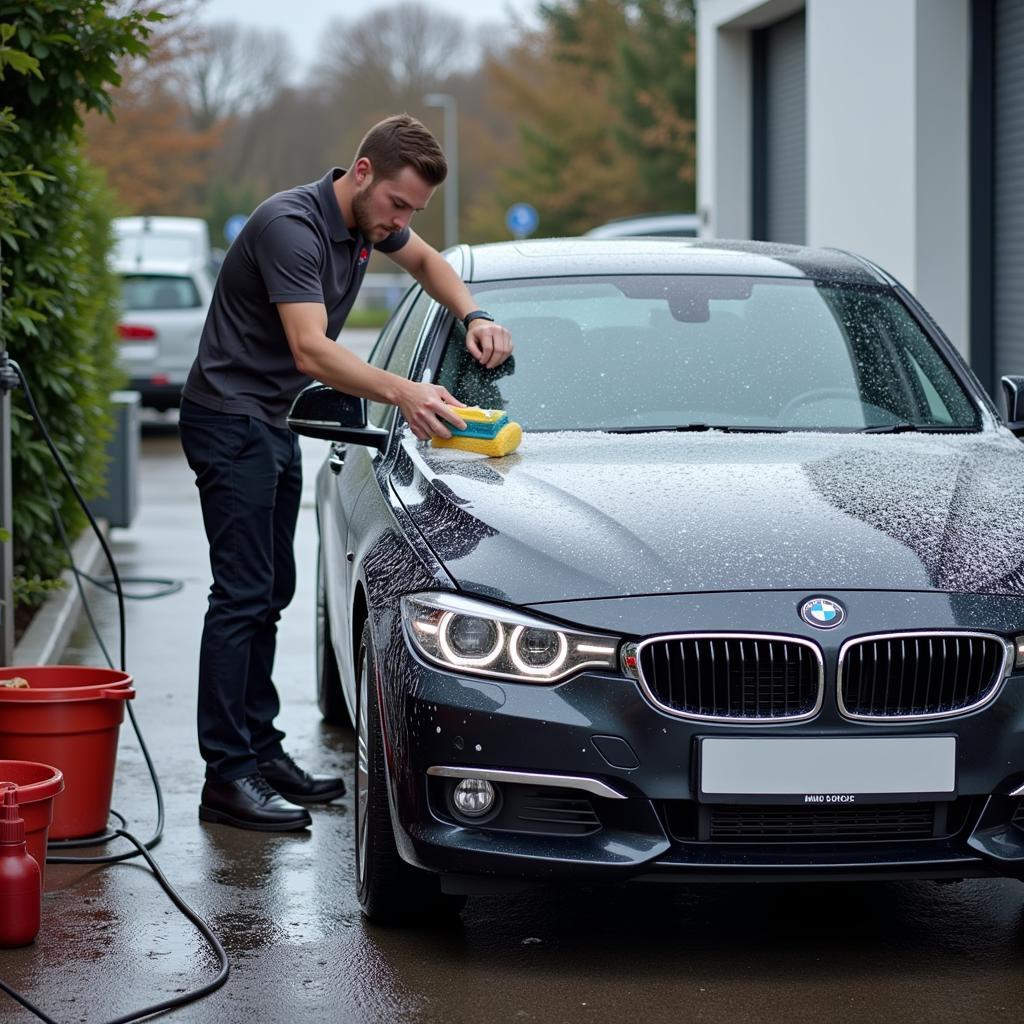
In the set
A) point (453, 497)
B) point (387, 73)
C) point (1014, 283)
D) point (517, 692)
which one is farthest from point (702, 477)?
point (387, 73)

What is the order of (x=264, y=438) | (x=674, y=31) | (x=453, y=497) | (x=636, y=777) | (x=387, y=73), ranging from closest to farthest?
(x=636, y=777)
(x=453, y=497)
(x=264, y=438)
(x=674, y=31)
(x=387, y=73)

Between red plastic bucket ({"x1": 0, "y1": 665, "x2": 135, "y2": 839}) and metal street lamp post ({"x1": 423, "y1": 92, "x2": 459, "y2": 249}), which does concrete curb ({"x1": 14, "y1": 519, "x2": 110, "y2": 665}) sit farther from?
metal street lamp post ({"x1": 423, "y1": 92, "x2": 459, "y2": 249})

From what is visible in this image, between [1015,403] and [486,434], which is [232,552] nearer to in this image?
[486,434]

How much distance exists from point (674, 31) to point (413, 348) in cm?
3915

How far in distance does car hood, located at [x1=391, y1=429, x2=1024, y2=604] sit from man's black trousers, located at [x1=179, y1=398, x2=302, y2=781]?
65 cm

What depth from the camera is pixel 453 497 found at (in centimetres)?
429

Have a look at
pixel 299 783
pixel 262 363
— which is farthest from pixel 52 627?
pixel 262 363

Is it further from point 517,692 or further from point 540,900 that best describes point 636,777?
point 540,900

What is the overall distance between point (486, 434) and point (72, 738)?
134cm

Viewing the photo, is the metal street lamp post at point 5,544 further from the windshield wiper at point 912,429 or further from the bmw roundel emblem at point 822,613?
the bmw roundel emblem at point 822,613

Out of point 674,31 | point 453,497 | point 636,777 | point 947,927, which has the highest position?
point 674,31

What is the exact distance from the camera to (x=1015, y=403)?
528 cm

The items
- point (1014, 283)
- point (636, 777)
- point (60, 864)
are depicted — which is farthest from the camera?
point (1014, 283)

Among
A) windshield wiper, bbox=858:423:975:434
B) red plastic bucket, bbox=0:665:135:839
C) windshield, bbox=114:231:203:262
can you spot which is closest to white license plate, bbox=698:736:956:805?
windshield wiper, bbox=858:423:975:434
